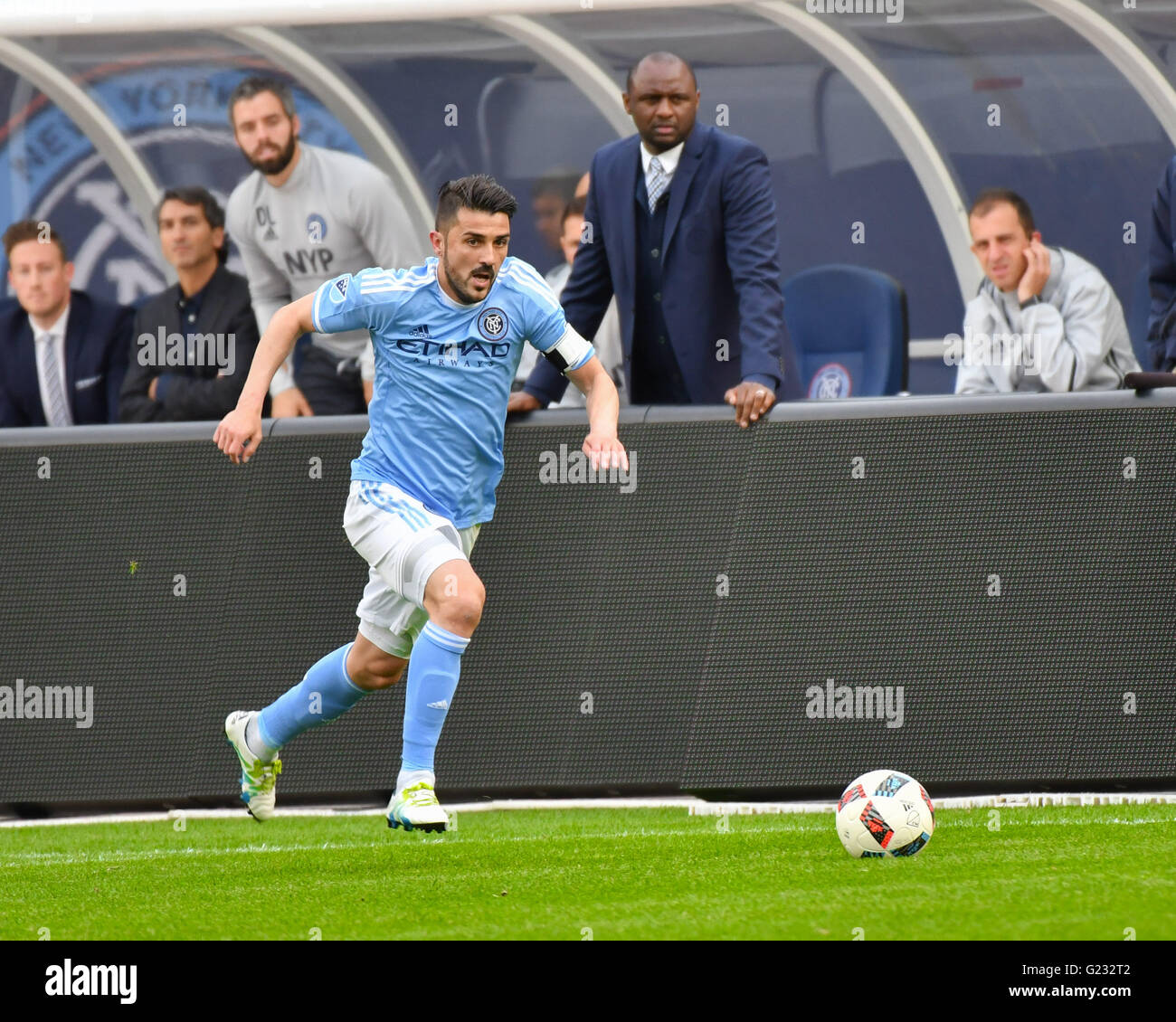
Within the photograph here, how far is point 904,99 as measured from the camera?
34.7ft

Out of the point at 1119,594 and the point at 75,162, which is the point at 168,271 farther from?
the point at 1119,594

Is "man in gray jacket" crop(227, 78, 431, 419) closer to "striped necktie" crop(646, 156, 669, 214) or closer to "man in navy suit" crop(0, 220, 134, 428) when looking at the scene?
"man in navy suit" crop(0, 220, 134, 428)

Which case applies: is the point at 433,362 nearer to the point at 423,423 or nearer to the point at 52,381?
the point at 423,423

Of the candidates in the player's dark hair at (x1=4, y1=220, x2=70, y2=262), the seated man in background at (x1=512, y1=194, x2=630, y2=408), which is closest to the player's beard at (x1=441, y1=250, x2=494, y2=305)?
the seated man in background at (x1=512, y1=194, x2=630, y2=408)

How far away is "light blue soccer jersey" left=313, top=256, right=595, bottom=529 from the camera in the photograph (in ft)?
21.4

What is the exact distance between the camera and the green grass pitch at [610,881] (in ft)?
14.7

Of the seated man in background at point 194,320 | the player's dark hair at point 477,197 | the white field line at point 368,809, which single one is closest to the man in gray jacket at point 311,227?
the seated man in background at point 194,320

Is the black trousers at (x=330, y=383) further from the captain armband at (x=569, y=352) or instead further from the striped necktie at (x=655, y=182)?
the captain armband at (x=569, y=352)

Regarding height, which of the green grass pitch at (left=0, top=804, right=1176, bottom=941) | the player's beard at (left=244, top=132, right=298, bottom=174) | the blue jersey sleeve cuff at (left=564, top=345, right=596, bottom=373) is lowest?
the green grass pitch at (left=0, top=804, right=1176, bottom=941)

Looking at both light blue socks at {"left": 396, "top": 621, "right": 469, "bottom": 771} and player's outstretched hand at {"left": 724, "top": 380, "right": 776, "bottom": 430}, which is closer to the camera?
light blue socks at {"left": 396, "top": 621, "right": 469, "bottom": 771}

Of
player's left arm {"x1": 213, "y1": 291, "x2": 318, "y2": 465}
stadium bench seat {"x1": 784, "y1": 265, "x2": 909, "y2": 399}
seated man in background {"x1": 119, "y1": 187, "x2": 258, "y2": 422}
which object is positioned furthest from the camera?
stadium bench seat {"x1": 784, "y1": 265, "x2": 909, "y2": 399}

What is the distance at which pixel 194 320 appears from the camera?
8.77m

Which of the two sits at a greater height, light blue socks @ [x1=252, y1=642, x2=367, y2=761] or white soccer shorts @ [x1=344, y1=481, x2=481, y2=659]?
white soccer shorts @ [x1=344, y1=481, x2=481, y2=659]
